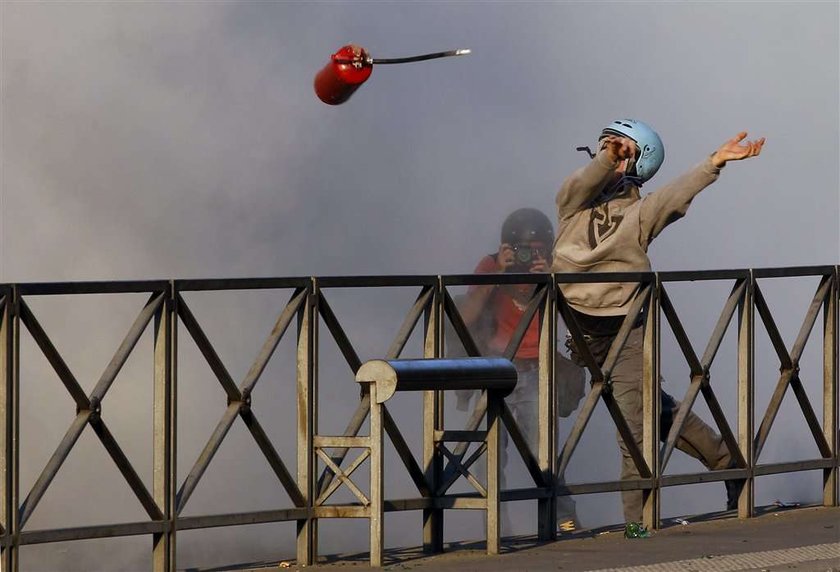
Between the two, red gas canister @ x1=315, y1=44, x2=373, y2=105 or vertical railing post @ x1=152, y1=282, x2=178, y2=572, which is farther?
red gas canister @ x1=315, y1=44, x2=373, y2=105

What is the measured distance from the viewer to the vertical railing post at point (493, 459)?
700cm

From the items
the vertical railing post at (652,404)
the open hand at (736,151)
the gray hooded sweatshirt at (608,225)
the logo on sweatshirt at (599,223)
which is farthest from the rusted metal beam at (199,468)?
the open hand at (736,151)

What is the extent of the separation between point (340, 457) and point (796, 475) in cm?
647

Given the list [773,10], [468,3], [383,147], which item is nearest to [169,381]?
[383,147]

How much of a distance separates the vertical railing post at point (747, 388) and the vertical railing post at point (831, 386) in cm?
57

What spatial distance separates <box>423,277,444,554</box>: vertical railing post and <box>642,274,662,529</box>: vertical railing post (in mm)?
1118

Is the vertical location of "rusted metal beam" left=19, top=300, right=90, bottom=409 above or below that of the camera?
below

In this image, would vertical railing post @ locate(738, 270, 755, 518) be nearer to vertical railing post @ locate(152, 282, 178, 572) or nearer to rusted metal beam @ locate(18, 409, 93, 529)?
vertical railing post @ locate(152, 282, 178, 572)

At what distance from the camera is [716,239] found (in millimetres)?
16906

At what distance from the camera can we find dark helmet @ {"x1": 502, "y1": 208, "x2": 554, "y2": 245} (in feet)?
37.3

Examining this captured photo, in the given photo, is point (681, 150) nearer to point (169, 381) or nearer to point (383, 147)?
point (383, 147)

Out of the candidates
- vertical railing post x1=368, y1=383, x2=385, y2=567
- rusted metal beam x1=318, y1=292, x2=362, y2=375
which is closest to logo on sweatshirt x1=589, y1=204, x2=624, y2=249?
rusted metal beam x1=318, y1=292, x2=362, y2=375

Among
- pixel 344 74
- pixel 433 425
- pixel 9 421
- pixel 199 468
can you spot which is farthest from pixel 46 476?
pixel 344 74

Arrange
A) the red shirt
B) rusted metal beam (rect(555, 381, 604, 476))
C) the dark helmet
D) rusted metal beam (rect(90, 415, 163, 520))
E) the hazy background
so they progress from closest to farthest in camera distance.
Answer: rusted metal beam (rect(90, 415, 163, 520)) → rusted metal beam (rect(555, 381, 604, 476)) → the red shirt → the hazy background → the dark helmet
